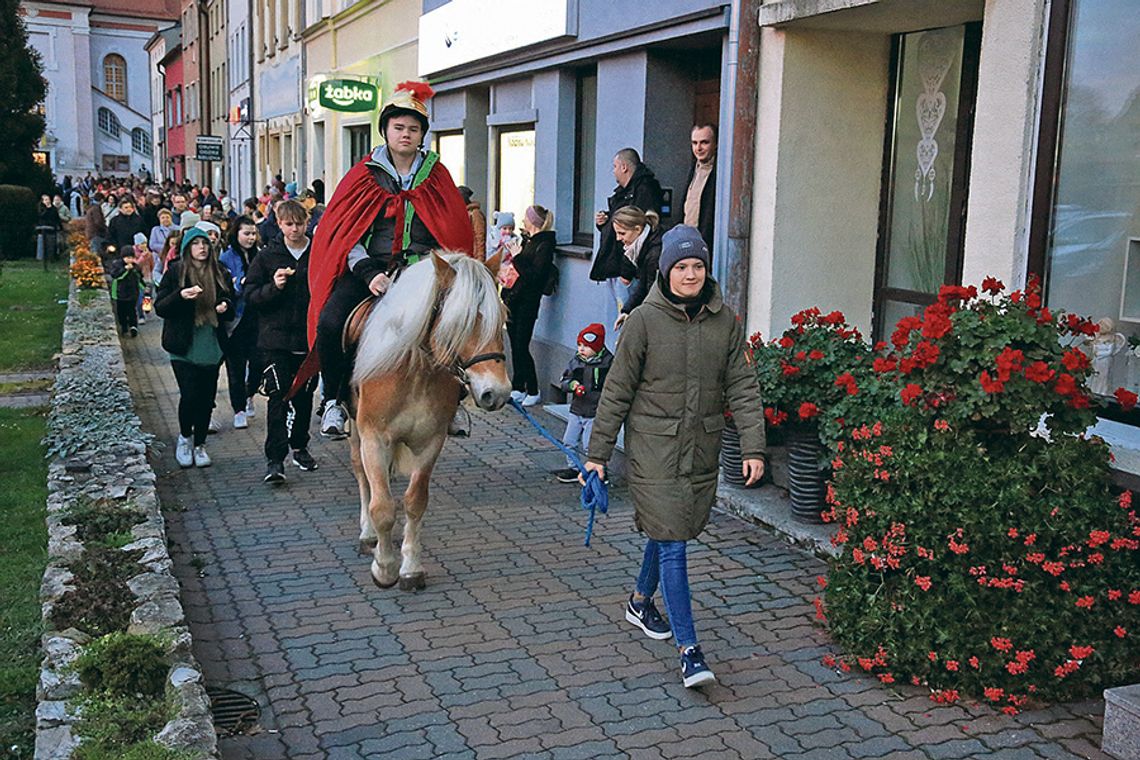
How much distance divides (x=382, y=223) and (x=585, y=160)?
225 inches

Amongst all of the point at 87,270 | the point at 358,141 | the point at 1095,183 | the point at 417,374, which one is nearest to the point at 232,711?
the point at 417,374

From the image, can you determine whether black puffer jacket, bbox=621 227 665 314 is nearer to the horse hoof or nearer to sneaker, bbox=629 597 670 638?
the horse hoof

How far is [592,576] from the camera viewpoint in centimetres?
644

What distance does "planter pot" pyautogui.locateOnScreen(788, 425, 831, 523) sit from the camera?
6691 mm

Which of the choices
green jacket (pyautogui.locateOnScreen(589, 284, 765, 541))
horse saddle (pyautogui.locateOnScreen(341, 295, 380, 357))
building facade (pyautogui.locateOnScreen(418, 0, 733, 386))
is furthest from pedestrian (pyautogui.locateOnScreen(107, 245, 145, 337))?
green jacket (pyautogui.locateOnScreen(589, 284, 765, 541))

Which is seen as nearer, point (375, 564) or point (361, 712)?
point (361, 712)

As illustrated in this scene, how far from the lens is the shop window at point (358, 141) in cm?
2022

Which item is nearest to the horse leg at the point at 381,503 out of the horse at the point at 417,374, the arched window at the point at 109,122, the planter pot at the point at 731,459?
the horse at the point at 417,374

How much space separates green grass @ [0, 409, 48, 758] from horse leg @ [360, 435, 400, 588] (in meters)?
1.65

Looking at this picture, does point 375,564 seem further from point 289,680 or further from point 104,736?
point 104,736

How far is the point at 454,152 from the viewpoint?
15.7m

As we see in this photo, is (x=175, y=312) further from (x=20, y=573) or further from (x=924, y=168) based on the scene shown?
(x=924, y=168)

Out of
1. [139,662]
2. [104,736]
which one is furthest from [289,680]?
[104,736]

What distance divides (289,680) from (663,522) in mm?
1737
